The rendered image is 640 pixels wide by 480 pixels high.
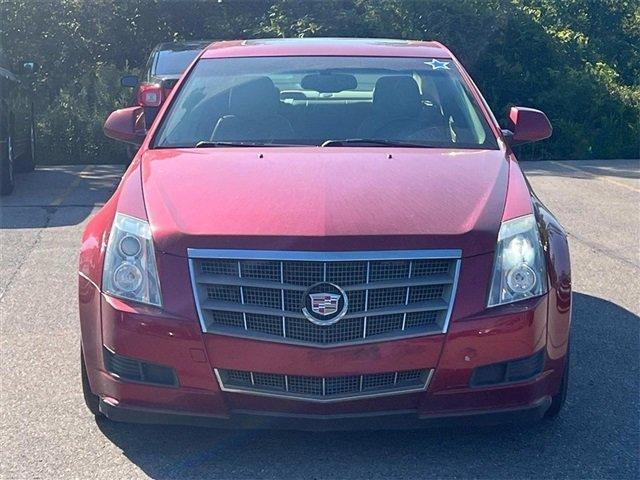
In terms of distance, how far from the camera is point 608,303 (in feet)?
22.4

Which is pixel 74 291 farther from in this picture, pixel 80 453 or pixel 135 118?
pixel 80 453

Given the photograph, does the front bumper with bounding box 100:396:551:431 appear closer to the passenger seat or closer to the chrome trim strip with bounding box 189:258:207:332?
the chrome trim strip with bounding box 189:258:207:332

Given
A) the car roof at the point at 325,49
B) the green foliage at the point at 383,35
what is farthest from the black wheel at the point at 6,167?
the car roof at the point at 325,49

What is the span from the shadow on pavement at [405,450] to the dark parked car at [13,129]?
6662mm

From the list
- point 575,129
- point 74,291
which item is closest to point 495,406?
point 74,291

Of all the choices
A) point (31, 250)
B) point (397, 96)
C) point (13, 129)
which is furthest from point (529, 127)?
point (13, 129)

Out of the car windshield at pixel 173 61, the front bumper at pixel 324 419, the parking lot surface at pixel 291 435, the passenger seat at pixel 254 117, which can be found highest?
the passenger seat at pixel 254 117

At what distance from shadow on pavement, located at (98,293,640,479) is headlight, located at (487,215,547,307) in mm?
715

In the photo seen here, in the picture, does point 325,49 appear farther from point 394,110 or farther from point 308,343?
point 308,343

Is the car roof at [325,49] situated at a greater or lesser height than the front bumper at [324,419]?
greater

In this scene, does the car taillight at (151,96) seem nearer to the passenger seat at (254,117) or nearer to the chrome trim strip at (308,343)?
the passenger seat at (254,117)

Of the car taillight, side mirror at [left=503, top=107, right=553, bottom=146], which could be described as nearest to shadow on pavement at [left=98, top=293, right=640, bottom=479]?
side mirror at [left=503, top=107, right=553, bottom=146]

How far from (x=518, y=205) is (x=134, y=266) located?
1661 millimetres

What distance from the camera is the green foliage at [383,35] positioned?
Result: 16.0m
